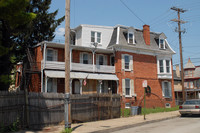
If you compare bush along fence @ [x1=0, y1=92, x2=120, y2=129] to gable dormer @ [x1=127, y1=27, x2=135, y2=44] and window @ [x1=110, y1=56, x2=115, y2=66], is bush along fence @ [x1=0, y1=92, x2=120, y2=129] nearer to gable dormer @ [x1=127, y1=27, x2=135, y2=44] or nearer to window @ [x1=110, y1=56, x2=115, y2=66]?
window @ [x1=110, y1=56, x2=115, y2=66]

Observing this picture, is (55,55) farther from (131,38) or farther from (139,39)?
(139,39)

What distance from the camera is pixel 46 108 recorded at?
40.2 feet

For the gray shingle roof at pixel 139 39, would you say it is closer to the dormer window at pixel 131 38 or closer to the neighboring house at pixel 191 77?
the dormer window at pixel 131 38

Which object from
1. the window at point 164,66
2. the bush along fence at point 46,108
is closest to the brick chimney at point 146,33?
the window at point 164,66

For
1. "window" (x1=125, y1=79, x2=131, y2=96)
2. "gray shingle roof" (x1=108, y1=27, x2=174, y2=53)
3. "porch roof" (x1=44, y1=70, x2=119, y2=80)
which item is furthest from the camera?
"gray shingle roof" (x1=108, y1=27, x2=174, y2=53)

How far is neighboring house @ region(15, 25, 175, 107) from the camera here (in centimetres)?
2252

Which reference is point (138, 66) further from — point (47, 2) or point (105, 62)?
point (47, 2)

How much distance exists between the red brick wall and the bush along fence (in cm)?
962

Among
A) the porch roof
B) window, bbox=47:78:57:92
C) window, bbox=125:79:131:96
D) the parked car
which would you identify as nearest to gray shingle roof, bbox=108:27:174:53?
the porch roof

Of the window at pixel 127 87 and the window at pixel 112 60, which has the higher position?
the window at pixel 112 60

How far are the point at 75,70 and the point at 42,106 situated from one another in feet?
36.2

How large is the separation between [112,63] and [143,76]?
4.28 m

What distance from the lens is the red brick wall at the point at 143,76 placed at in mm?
25469

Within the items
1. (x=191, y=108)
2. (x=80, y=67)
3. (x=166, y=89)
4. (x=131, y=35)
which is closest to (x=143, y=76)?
(x=166, y=89)
